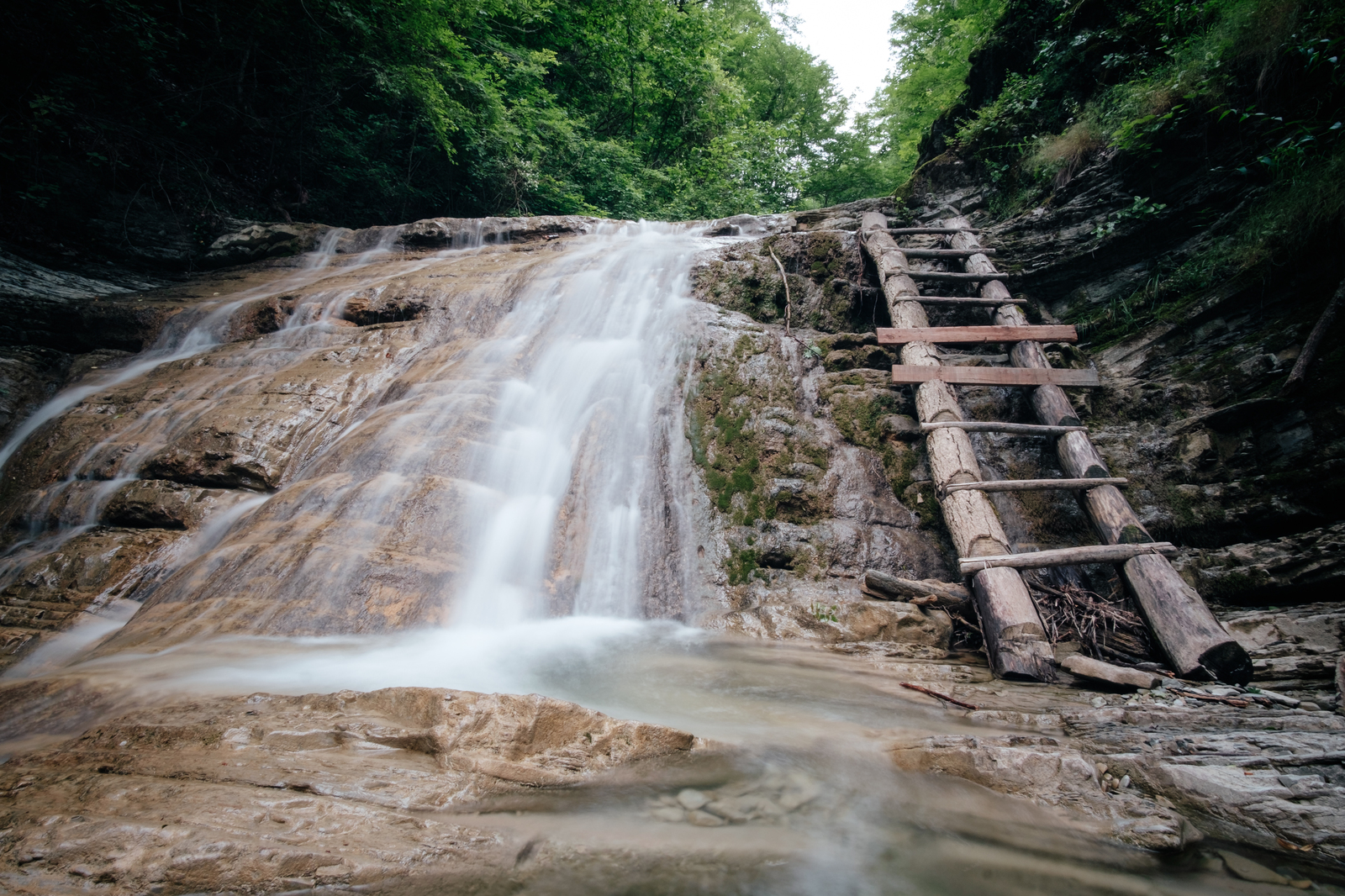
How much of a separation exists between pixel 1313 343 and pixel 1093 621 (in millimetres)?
2532

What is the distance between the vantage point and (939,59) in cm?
1334

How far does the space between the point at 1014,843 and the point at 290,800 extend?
7.56ft

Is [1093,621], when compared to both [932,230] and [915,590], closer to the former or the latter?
[915,590]

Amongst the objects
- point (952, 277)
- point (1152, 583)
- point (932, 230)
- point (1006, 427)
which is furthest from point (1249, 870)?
point (932, 230)

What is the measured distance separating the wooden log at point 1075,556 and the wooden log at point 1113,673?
0.70 meters

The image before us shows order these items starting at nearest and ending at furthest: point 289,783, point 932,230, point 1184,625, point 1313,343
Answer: point 289,783 < point 1184,625 < point 1313,343 < point 932,230

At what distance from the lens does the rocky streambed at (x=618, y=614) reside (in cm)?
169

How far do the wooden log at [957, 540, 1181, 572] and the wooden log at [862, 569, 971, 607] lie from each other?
419 mm

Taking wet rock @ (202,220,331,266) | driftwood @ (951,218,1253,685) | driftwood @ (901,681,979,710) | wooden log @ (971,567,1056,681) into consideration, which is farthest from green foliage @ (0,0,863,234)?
driftwood @ (901,681,979,710)

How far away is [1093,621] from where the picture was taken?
370 cm

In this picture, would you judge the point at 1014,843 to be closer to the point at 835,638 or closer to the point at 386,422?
the point at 835,638

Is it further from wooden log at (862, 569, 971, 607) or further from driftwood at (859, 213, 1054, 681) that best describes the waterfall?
driftwood at (859, 213, 1054, 681)

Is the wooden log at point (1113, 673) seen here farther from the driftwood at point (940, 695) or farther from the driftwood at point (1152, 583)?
the driftwood at point (940, 695)

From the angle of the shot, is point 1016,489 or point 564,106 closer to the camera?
point 1016,489
